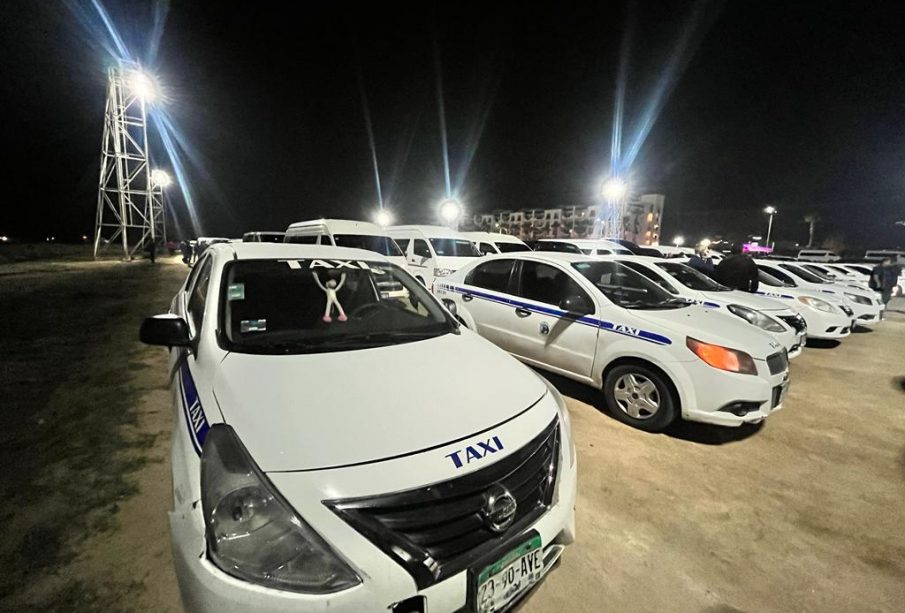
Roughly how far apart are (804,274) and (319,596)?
38.6 ft

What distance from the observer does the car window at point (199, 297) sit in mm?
2431

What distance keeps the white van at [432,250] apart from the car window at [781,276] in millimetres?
6717

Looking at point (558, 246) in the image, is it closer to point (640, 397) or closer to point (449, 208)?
point (640, 397)

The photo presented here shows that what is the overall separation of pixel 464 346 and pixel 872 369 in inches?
284

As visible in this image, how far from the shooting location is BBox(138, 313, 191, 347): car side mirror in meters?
2.08

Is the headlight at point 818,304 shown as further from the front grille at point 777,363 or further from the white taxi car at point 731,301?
the front grille at point 777,363

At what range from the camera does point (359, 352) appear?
2109 millimetres

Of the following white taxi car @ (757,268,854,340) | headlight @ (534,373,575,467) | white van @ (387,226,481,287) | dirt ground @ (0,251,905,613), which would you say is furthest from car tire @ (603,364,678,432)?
white van @ (387,226,481,287)

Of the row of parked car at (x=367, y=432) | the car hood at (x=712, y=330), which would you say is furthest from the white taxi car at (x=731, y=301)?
the row of parked car at (x=367, y=432)

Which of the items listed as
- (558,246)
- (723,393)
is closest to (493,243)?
(558,246)

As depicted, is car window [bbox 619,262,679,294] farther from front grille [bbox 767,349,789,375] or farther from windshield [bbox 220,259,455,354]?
windshield [bbox 220,259,455,354]

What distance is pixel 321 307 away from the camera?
2658mm

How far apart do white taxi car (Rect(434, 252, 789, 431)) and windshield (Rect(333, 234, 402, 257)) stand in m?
5.09

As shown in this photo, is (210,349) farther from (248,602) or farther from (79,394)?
(79,394)
